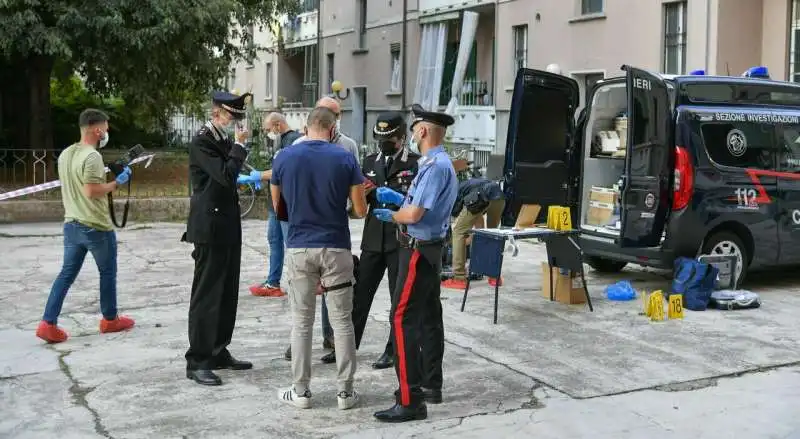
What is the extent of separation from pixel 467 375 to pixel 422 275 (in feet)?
3.94

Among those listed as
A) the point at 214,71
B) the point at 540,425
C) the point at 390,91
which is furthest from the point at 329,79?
the point at 540,425

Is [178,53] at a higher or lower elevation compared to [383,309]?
higher

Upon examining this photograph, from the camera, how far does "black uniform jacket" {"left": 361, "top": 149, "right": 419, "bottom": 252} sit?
21.2 feet

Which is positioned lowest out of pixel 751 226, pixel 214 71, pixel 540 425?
pixel 540 425

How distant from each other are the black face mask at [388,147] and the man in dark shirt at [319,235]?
89 cm

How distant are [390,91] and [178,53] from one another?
41.3 feet

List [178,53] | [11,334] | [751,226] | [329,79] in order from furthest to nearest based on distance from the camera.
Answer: [329,79] → [178,53] → [751,226] → [11,334]

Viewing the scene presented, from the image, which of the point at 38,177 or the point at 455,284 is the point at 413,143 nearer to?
the point at 455,284

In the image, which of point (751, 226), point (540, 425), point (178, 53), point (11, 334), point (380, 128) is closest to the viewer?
point (540, 425)

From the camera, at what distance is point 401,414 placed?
5.64 m

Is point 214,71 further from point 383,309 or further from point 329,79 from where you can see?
point 329,79

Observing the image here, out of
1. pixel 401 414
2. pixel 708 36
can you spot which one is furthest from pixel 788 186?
pixel 708 36

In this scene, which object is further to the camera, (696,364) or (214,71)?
(214,71)

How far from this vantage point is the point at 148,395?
6.12m
